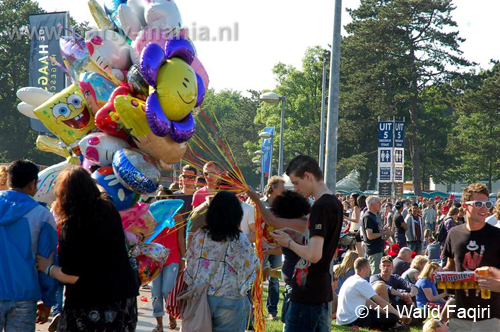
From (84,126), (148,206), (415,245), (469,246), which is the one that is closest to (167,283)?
(148,206)

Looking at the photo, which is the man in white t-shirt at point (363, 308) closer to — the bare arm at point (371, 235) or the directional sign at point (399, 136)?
the bare arm at point (371, 235)

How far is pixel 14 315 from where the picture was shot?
4363 millimetres

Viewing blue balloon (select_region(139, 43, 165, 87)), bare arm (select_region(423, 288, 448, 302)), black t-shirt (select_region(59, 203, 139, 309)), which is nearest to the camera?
black t-shirt (select_region(59, 203, 139, 309))

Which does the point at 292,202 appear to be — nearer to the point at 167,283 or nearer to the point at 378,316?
the point at 167,283

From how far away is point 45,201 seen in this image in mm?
6133

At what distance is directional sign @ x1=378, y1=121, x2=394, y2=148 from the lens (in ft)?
80.7

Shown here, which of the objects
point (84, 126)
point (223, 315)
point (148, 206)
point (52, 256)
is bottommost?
point (223, 315)

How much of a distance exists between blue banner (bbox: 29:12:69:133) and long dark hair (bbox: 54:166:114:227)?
12866 mm

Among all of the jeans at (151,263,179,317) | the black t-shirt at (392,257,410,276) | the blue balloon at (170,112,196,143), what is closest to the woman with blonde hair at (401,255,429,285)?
the black t-shirt at (392,257,410,276)

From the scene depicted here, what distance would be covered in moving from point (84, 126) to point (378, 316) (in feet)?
15.2

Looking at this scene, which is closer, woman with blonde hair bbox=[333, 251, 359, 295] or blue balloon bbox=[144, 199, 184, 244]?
blue balloon bbox=[144, 199, 184, 244]

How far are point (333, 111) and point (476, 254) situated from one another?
3480 millimetres

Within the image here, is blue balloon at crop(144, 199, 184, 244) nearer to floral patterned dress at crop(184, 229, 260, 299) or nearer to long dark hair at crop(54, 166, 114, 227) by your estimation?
floral patterned dress at crop(184, 229, 260, 299)

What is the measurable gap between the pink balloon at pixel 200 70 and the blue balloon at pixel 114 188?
4.20ft
